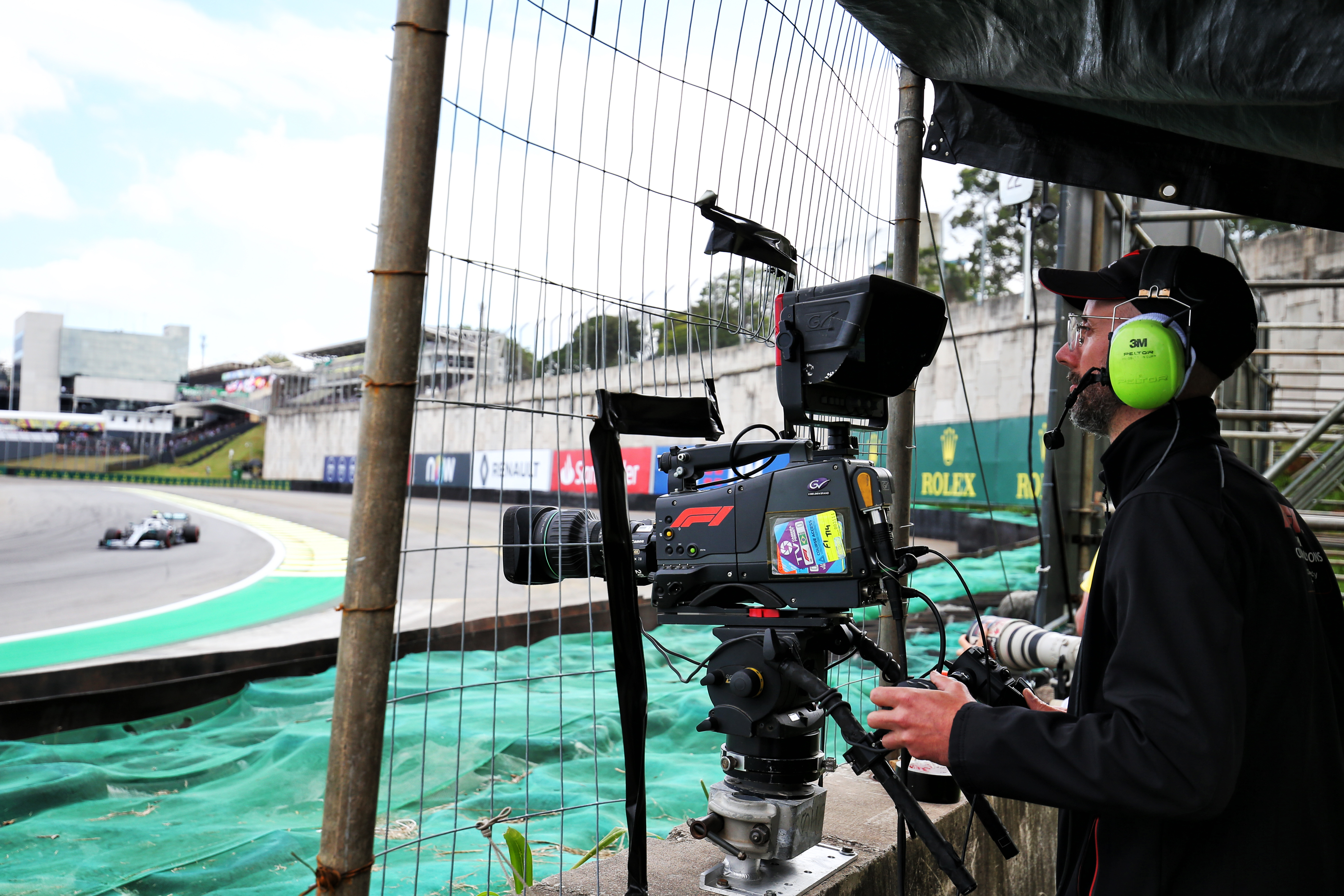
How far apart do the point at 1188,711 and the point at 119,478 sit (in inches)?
2464

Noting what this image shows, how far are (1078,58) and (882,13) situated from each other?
0.56m

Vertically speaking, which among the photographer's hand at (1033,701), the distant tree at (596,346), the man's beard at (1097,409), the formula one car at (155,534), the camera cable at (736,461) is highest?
the distant tree at (596,346)

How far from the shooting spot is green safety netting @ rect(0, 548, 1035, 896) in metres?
2.46

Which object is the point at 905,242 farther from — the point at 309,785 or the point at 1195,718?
the point at 309,785

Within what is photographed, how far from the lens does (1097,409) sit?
135 cm

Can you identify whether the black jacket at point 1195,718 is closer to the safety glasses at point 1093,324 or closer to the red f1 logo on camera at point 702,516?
the safety glasses at point 1093,324

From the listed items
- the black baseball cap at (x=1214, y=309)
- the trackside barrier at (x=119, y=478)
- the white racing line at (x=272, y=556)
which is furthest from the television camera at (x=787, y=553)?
the trackside barrier at (x=119, y=478)

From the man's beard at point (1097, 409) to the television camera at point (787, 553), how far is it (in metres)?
0.30

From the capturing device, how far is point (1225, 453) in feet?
3.82

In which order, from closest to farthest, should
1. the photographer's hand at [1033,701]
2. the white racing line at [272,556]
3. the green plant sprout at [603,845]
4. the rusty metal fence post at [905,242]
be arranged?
the photographer's hand at [1033,701] < the green plant sprout at [603,845] < the rusty metal fence post at [905,242] < the white racing line at [272,556]

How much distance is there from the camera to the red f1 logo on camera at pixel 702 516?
1517 mm

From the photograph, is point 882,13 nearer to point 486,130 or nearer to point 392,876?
point 486,130

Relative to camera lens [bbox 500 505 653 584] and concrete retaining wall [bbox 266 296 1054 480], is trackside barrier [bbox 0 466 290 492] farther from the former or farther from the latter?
camera lens [bbox 500 505 653 584]

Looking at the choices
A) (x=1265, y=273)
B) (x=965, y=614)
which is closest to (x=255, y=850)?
(x=965, y=614)
